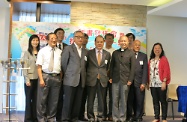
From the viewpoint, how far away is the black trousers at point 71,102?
4.21 metres

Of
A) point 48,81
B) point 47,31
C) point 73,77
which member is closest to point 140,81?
point 73,77

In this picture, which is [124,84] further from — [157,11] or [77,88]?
[157,11]

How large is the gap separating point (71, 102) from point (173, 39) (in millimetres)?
3537

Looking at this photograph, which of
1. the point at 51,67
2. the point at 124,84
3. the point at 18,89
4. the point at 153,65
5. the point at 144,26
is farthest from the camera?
the point at 144,26

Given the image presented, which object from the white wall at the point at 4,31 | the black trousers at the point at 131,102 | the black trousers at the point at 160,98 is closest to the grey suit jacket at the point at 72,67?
the black trousers at the point at 131,102

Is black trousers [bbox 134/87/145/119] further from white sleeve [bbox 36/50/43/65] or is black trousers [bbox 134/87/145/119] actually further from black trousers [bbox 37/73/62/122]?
white sleeve [bbox 36/50/43/65]

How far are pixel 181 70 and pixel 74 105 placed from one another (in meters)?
3.44

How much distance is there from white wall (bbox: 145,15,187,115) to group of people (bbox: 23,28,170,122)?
69.2 inches

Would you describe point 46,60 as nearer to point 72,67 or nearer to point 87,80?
point 72,67

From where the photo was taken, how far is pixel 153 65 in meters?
4.74

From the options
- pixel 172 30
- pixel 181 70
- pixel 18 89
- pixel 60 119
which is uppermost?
pixel 172 30

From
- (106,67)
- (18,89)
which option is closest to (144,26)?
(106,67)

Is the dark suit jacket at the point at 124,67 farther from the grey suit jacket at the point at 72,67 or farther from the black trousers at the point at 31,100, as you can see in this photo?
the black trousers at the point at 31,100

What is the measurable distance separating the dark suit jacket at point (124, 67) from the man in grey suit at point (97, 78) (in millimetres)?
174
